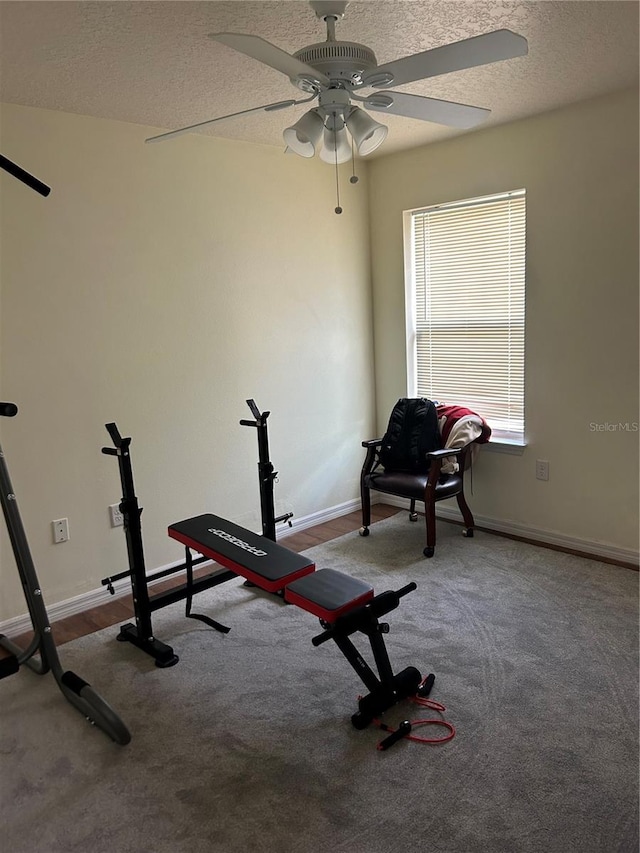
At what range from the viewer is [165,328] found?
3.36 m

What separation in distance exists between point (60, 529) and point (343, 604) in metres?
1.62

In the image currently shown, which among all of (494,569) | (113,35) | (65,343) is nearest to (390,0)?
(113,35)

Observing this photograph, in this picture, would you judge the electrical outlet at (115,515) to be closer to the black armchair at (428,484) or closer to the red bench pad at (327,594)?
the red bench pad at (327,594)

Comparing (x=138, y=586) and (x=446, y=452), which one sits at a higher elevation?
(x=446, y=452)

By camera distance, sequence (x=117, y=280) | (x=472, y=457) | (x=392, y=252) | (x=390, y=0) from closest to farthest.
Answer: (x=390, y=0) < (x=117, y=280) < (x=472, y=457) < (x=392, y=252)

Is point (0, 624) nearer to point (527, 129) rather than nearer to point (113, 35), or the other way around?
point (113, 35)

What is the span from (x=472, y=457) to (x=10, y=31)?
3.07 metres

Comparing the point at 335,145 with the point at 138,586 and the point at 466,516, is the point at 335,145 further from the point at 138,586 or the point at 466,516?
the point at 466,516

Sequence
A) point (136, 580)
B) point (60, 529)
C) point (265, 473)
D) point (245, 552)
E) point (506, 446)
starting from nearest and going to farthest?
1. point (245, 552)
2. point (136, 580)
3. point (60, 529)
4. point (265, 473)
5. point (506, 446)

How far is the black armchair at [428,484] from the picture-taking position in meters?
3.57

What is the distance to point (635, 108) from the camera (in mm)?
3055

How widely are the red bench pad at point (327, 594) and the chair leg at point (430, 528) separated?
4.54 feet

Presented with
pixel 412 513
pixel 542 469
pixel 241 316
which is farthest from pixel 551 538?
pixel 241 316

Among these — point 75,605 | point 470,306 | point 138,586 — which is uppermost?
point 470,306
